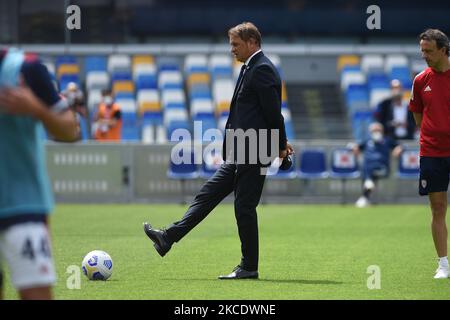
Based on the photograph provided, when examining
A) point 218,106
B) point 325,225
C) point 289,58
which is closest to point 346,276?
point 325,225

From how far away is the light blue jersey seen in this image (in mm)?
6402

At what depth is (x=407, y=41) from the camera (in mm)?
37000

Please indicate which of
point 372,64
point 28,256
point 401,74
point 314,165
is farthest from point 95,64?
point 28,256

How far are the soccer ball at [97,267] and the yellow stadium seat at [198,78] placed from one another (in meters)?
23.4

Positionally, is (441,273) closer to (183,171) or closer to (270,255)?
(270,255)

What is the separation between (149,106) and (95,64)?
2.63 meters

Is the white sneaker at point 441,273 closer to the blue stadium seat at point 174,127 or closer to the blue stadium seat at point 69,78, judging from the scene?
the blue stadium seat at point 174,127

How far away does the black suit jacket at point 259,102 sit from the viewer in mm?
10789

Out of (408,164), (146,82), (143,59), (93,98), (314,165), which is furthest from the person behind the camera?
(143,59)

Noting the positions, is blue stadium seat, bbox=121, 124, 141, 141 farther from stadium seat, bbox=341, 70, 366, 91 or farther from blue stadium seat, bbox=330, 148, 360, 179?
blue stadium seat, bbox=330, 148, 360, 179

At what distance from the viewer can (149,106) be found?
33.1m

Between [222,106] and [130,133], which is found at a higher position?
[222,106]

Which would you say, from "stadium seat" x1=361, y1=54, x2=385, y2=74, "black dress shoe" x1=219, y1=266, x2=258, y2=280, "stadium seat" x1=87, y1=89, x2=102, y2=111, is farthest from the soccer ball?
"stadium seat" x1=361, y1=54, x2=385, y2=74
